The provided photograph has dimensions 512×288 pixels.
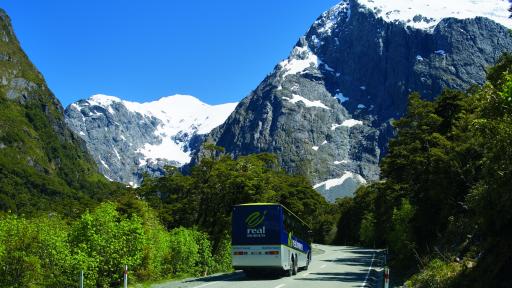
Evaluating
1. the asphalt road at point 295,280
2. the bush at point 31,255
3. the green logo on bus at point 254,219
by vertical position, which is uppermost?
the green logo on bus at point 254,219

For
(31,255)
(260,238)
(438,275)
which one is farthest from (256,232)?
(31,255)

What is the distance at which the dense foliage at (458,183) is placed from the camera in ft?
42.4

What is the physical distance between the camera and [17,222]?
16.5m

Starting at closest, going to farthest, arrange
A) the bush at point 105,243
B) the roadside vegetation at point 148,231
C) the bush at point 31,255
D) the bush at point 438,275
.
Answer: the bush at point 31,255 < the bush at point 438,275 < the roadside vegetation at point 148,231 < the bush at point 105,243

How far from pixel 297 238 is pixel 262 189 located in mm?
16431

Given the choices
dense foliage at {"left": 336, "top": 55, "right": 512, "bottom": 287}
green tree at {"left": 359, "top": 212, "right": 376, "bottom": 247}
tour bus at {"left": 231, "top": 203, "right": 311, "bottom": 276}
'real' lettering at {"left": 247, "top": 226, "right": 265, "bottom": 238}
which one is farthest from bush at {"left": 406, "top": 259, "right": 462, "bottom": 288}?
green tree at {"left": 359, "top": 212, "right": 376, "bottom": 247}

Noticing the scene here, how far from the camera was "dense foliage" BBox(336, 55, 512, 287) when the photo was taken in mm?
12914

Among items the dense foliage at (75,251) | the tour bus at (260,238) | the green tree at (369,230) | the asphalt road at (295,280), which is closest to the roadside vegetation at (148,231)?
the dense foliage at (75,251)

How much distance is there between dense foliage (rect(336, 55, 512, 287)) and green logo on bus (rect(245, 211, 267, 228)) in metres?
6.93

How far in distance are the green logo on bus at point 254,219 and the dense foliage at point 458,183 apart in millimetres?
6929

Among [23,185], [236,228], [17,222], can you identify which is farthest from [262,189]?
[23,185]

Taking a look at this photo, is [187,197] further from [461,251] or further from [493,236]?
[493,236]

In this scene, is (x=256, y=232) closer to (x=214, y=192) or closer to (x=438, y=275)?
(x=438, y=275)

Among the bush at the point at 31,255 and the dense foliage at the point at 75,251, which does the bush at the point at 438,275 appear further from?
the bush at the point at 31,255
